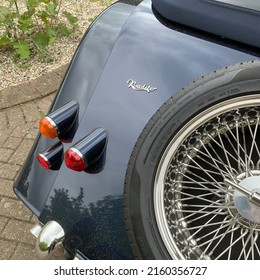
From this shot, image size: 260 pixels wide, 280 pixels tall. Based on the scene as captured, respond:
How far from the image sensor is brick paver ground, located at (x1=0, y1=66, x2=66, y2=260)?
106 inches

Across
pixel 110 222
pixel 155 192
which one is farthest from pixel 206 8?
pixel 110 222

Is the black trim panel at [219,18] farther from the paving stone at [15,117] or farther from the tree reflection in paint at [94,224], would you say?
the paving stone at [15,117]

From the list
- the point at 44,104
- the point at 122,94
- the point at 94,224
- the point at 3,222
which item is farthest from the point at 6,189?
the point at 122,94

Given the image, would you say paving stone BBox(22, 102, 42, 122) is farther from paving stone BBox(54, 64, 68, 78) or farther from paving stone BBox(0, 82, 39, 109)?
paving stone BBox(54, 64, 68, 78)

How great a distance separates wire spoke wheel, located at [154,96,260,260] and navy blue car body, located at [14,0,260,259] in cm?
16

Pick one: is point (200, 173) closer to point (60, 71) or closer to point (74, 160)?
point (74, 160)

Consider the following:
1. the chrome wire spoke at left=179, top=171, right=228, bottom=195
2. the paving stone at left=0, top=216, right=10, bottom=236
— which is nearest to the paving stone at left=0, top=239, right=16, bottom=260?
the paving stone at left=0, top=216, right=10, bottom=236

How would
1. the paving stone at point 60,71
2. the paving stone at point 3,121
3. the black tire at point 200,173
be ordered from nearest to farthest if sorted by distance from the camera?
1. the black tire at point 200,173
2. the paving stone at point 3,121
3. the paving stone at point 60,71

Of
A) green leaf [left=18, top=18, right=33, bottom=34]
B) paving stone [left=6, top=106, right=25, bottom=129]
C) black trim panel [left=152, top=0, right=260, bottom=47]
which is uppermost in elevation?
black trim panel [left=152, top=0, right=260, bottom=47]

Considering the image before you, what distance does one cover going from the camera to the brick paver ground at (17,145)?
269 cm

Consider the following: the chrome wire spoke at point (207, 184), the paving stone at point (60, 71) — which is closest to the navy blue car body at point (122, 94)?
the chrome wire spoke at point (207, 184)

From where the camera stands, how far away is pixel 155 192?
70.8 inches

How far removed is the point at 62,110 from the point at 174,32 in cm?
67

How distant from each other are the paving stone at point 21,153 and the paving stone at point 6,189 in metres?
0.19
